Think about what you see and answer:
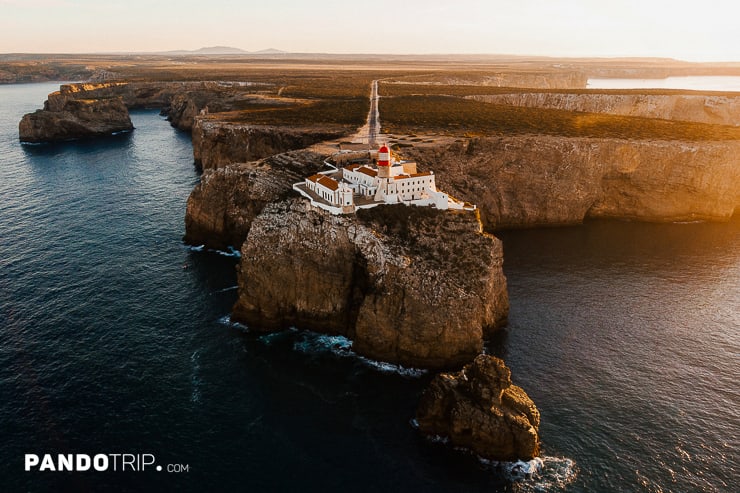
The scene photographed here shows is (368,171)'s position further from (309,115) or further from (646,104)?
(646,104)

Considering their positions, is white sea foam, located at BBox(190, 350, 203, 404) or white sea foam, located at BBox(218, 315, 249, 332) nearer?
white sea foam, located at BBox(190, 350, 203, 404)

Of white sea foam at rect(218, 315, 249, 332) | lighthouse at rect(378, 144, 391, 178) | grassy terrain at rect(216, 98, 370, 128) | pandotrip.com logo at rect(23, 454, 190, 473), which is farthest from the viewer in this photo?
grassy terrain at rect(216, 98, 370, 128)

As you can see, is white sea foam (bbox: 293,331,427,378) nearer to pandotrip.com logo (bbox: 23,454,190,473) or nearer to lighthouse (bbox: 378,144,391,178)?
pandotrip.com logo (bbox: 23,454,190,473)

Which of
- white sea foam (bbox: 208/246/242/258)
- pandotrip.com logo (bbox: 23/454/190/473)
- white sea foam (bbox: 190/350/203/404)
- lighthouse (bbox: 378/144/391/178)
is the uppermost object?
lighthouse (bbox: 378/144/391/178)

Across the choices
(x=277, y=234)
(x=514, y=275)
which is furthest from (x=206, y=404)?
(x=514, y=275)

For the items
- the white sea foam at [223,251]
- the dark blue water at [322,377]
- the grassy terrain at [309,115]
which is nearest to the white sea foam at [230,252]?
the white sea foam at [223,251]

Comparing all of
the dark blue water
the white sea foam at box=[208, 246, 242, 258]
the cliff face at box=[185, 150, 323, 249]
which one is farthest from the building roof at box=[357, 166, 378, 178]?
the white sea foam at box=[208, 246, 242, 258]

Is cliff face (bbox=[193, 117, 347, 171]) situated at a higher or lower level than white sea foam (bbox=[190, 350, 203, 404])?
higher
